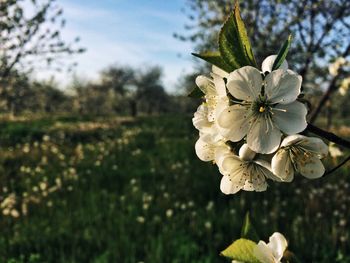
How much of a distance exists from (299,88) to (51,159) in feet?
26.9

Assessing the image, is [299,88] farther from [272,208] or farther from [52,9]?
[52,9]

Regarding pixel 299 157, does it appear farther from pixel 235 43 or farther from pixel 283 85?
pixel 235 43

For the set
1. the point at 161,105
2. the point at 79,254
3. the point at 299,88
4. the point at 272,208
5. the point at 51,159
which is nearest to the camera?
the point at 299,88

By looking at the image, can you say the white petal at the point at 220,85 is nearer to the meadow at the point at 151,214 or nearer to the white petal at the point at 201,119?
the white petal at the point at 201,119

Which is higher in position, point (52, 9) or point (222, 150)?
point (52, 9)

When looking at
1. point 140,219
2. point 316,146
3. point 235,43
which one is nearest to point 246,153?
point 316,146

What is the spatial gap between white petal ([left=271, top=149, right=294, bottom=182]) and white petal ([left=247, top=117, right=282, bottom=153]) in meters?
0.05

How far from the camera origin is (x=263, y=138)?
3.22ft

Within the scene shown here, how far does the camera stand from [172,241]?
13.2ft

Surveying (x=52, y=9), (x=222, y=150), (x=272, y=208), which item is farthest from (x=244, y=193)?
(x=222, y=150)

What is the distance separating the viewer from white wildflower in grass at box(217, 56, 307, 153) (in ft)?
3.10

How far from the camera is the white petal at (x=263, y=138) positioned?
97cm

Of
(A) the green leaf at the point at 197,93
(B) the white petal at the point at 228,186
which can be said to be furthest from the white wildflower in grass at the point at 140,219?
(A) the green leaf at the point at 197,93

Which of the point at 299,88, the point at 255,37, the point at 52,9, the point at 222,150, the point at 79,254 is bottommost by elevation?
the point at 79,254
